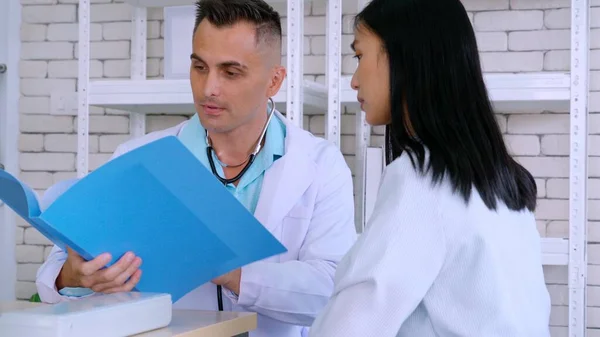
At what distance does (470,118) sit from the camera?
1166 mm

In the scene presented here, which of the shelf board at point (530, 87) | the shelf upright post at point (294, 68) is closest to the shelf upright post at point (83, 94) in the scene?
the shelf upright post at point (294, 68)

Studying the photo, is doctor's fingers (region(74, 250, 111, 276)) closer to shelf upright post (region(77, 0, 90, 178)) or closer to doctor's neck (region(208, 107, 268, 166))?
doctor's neck (region(208, 107, 268, 166))

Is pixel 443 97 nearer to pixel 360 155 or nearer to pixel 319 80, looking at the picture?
pixel 360 155

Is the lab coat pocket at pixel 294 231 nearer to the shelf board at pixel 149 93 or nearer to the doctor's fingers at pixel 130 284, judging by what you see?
the doctor's fingers at pixel 130 284

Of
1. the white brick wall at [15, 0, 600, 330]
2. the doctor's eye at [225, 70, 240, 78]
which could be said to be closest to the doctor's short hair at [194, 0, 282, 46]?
the doctor's eye at [225, 70, 240, 78]

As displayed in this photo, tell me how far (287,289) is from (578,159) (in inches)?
49.9

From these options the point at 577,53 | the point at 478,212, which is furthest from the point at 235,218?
the point at 577,53

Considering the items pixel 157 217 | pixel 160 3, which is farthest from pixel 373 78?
pixel 160 3

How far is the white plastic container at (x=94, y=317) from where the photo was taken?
3.10 ft

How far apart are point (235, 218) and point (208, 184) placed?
8 cm

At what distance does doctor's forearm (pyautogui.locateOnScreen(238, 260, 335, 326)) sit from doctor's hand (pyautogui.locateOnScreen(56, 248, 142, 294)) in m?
0.33

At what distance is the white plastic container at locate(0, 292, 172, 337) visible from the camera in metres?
0.95

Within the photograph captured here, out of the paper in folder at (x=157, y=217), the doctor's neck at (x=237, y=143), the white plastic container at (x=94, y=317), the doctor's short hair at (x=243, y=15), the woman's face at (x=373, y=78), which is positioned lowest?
the white plastic container at (x=94, y=317)

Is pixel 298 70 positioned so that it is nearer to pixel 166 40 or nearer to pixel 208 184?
pixel 166 40
